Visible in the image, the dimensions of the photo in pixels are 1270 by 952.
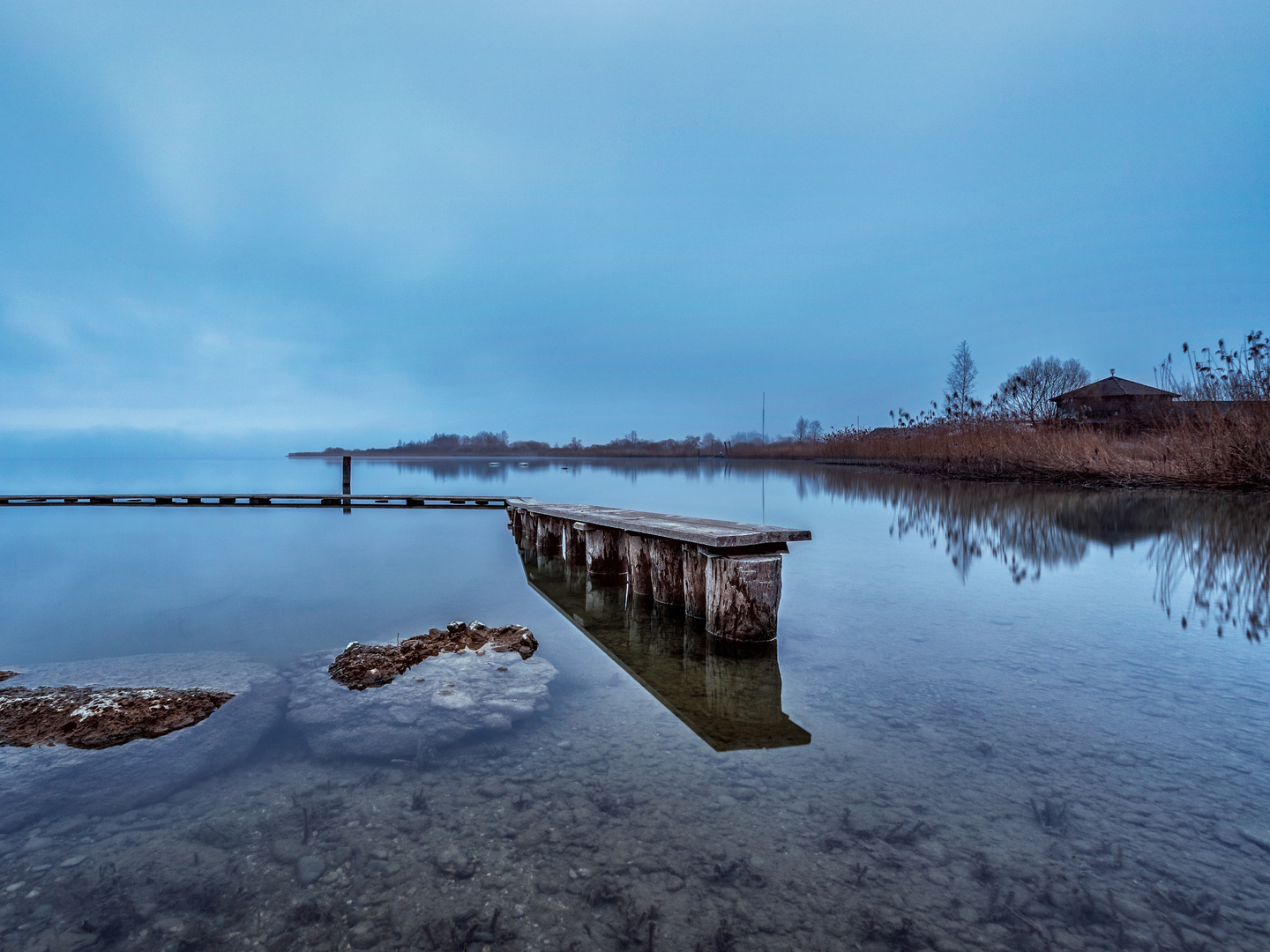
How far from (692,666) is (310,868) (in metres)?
2.69

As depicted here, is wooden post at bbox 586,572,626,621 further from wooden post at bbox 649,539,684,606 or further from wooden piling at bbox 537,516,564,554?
wooden piling at bbox 537,516,564,554

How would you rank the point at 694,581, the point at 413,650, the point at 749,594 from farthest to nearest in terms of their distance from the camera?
the point at 694,581, the point at 749,594, the point at 413,650

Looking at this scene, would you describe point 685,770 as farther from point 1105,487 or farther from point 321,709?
point 1105,487

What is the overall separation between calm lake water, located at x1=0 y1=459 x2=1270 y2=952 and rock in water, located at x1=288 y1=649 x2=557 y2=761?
0.08 ft

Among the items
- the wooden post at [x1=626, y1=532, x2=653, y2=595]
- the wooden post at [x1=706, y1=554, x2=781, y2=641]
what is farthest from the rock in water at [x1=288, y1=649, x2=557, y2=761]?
the wooden post at [x1=626, y1=532, x2=653, y2=595]

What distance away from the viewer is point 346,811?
2.36 meters

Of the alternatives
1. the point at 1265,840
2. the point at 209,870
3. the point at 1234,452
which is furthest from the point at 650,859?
the point at 1234,452

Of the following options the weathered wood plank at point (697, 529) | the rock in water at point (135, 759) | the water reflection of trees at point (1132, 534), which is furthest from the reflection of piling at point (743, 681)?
the water reflection of trees at point (1132, 534)

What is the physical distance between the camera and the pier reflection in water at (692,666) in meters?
3.17

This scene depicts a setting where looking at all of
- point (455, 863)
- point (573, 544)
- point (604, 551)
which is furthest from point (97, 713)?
point (573, 544)

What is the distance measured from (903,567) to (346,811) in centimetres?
737

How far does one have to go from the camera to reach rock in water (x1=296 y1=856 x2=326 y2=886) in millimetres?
1961

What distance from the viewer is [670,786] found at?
255cm

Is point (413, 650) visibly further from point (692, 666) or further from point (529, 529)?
point (529, 529)
